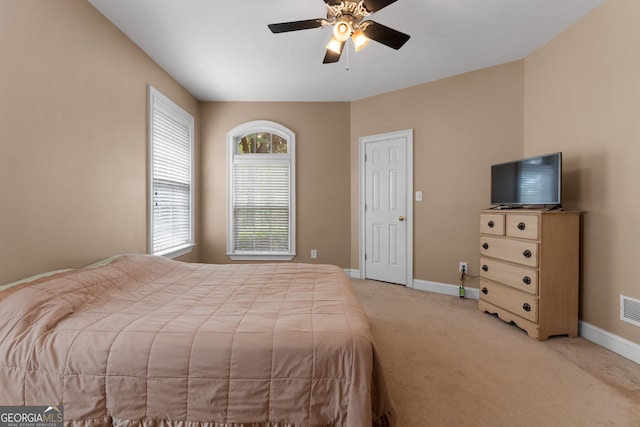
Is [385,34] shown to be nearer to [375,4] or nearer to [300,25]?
[375,4]

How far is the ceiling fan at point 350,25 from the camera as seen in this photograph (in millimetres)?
1962

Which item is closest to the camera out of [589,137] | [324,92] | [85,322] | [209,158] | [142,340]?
[142,340]

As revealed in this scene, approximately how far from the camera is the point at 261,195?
14.8ft

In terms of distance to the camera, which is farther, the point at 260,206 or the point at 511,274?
the point at 260,206

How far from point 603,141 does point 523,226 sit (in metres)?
0.90

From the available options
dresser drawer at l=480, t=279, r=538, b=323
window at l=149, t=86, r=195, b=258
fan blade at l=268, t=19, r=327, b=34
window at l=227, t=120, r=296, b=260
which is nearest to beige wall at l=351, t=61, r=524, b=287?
dresser drawer at l=480, t=279, r=538, b=323

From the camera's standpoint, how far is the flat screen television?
249 centimetres

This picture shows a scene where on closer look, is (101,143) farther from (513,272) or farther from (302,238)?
(513,272)

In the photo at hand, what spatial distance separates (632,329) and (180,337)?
3.08 metres

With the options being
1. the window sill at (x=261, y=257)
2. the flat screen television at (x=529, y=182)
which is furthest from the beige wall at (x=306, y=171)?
the flat screen television at (x=529, y=182)

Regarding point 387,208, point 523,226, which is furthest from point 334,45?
Answer: point 387,208

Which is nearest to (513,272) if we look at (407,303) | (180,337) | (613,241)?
(613,241)

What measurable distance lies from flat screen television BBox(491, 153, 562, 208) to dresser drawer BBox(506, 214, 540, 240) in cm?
23

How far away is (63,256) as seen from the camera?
211 centimetres
